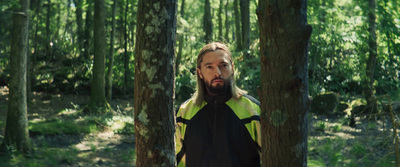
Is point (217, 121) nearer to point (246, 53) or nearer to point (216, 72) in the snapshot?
point (216, 72)

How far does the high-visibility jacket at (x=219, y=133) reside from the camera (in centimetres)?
344

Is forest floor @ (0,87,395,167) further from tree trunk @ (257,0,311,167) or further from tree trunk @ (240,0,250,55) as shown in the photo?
tree trunk @ (240,0,250,55)

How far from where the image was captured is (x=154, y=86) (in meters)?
3.22

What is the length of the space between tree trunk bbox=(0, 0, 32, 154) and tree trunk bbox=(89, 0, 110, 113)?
6.25 meters

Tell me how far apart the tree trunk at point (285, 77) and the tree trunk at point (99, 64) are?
1385cm

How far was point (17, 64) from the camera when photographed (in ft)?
29.3

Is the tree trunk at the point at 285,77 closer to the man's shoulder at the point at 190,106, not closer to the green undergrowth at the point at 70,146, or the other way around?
the man's shoulder at the point at 190,106

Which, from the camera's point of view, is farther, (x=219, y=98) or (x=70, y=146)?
(x=70, y=146)

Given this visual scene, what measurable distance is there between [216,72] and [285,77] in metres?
1.60

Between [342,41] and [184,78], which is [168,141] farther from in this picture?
[184,78]

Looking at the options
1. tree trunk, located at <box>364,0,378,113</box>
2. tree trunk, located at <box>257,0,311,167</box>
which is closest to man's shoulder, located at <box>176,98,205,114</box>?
tree trunk, located at <box>257,0,311,167</box>

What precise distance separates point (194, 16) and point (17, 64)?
3221 cm

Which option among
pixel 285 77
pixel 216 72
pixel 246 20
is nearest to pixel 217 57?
pixel 216 72

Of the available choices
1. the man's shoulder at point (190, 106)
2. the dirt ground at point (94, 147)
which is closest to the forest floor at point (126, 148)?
the dirt ground at point (94, 147)
